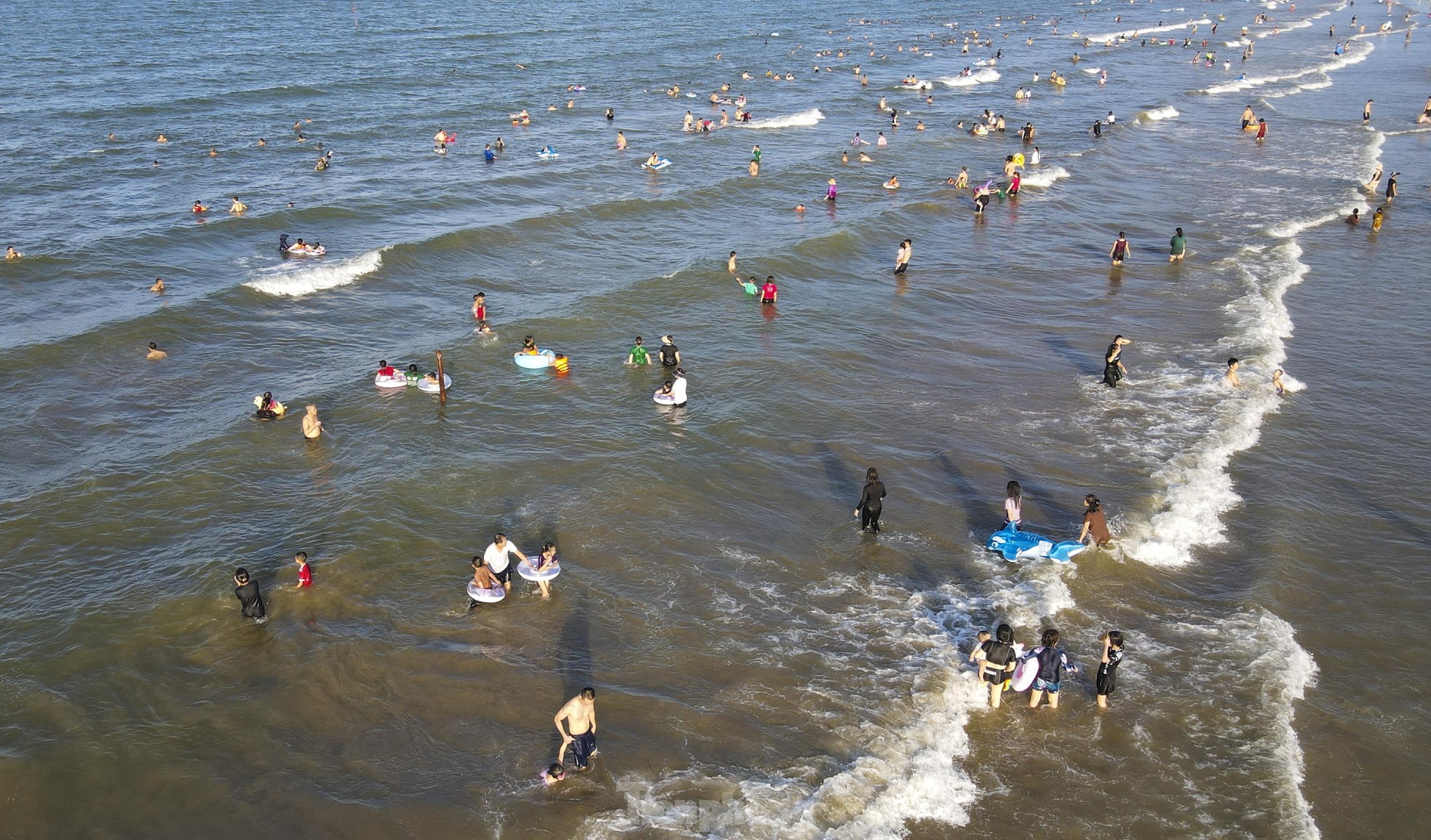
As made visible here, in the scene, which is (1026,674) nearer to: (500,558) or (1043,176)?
(500,558)

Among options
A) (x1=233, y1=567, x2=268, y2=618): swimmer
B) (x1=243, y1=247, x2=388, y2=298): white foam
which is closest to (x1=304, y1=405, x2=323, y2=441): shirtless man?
(x1=233, y1=567, x2=268, y2=618): swimmer

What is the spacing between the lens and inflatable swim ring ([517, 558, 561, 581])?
611 inches

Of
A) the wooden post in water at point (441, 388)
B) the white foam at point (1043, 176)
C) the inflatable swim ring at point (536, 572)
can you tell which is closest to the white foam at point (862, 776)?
the inflatable swim ring at point (536, 572)

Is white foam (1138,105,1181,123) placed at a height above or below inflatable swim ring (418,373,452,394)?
above

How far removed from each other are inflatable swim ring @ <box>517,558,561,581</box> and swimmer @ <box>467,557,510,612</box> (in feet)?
1.38

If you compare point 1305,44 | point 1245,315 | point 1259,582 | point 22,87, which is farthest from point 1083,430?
point 1305,44

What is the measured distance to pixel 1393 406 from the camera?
21.4 meters

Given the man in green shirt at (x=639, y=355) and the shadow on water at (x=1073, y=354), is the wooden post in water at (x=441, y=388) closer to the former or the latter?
the man in green shirt at (x=639, y=355)

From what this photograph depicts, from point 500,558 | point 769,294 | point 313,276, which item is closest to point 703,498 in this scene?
point 500,558

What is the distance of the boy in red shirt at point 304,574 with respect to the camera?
15.7m

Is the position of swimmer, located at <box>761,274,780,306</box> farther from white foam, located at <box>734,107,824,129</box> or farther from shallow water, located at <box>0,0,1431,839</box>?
white foam, located at <box>734,107,824,129</box>

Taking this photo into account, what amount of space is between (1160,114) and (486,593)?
2114 inches

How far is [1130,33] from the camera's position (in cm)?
9156

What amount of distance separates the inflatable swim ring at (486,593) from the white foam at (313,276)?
17.5 metres
